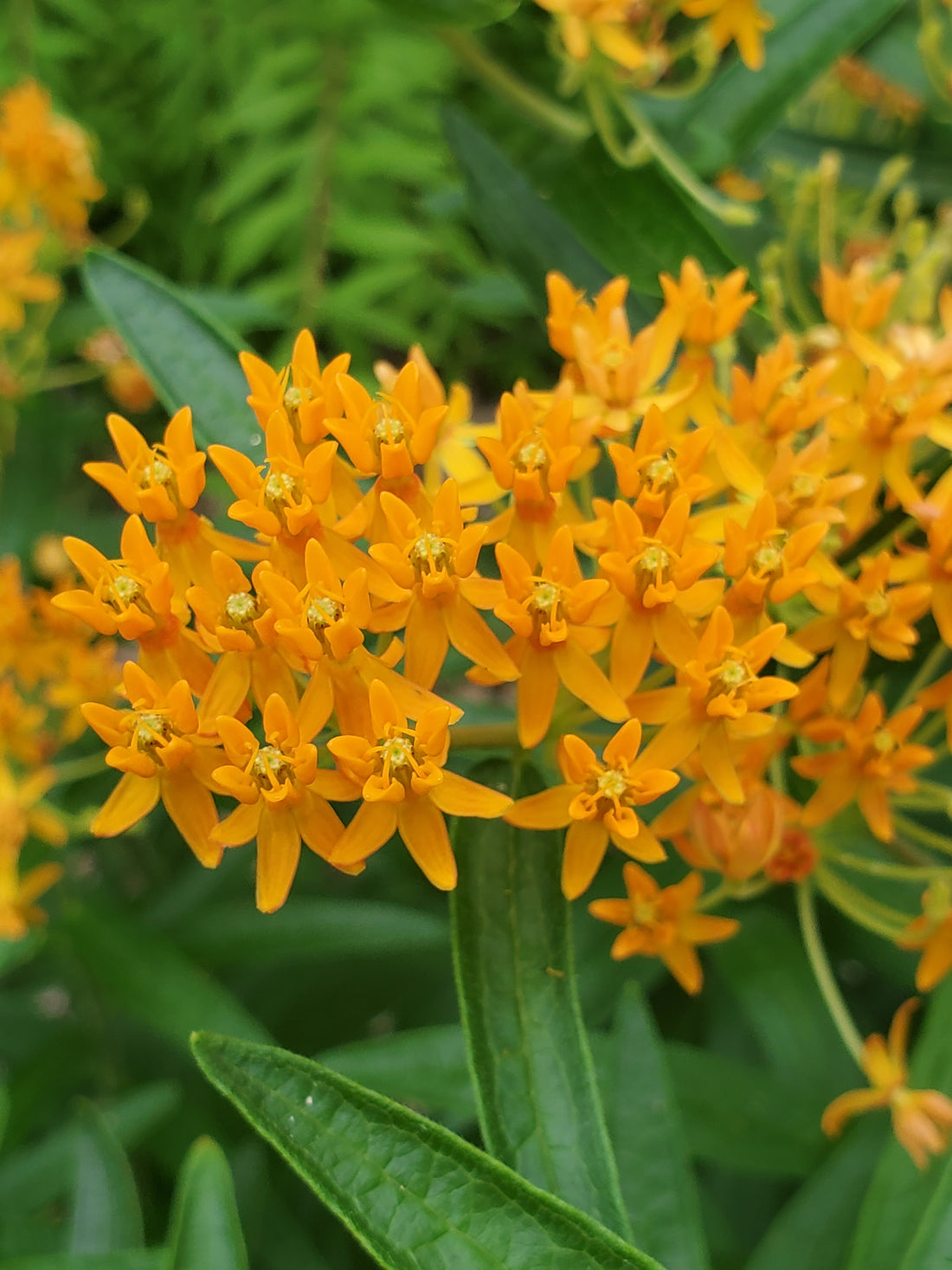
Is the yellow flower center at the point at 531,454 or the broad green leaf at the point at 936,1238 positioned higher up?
the yellow flower center at the point at 531,454

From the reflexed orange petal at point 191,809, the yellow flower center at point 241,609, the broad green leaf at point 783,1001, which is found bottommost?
the broad green leaf at point 783,1001

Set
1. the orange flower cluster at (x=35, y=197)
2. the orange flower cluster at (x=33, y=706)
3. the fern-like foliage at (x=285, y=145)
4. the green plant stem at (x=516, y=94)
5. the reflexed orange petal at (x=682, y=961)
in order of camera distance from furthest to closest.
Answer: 1. the fern-like foliage at (x=285, y=145)
2. the orange flower cluster at (x=35, y=197)
3. the green plant stem at (x=516, y=94)
4. the orange flower cluster at (x=33, y=706)
5. the reflexed orange petal at (x=682, y=961)

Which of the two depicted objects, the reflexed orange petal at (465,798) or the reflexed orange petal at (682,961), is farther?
the reflexed orange petal at (682,961)

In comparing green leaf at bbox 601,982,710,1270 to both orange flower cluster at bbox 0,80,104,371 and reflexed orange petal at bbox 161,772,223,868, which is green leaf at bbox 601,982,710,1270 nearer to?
reflexed orange petal at bbox 161,772,223,868

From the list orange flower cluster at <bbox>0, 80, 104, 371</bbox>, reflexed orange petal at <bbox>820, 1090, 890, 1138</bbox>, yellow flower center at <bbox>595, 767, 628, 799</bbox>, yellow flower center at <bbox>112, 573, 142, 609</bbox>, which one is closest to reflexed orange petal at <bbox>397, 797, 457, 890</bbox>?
yellow flower center at <bbox>595, 767, 628, 799</bbox>

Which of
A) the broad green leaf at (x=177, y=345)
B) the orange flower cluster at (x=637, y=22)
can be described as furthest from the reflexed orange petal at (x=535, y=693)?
the orange flower cluster at (x=637, y=22)

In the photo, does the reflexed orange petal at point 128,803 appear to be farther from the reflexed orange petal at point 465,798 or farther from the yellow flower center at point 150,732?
the reflexed orange petal at point 465,798

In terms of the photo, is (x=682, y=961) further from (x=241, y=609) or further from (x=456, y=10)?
(x=456, y=10)
